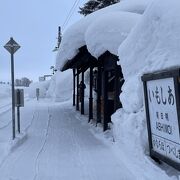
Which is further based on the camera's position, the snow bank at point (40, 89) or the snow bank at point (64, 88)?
the snow bank at point (40, 89)

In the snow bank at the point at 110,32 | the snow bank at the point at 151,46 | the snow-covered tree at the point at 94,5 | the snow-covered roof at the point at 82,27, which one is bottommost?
the snow bank at the point at 151,46

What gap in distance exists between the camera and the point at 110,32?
12398 mm

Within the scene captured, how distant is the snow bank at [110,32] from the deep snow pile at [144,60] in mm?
2703

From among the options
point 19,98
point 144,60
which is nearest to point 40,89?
point 19,98

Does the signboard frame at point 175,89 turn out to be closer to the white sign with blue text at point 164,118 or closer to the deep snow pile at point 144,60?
the white sign with blue text at point 164,118

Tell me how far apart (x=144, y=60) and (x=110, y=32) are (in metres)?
4.52

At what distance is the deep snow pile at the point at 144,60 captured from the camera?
22.2 feet

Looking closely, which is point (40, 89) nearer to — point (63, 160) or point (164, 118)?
point (63, 160)

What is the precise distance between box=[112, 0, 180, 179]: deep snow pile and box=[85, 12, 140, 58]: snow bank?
2703 mm

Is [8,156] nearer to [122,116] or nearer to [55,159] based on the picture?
[55,159]

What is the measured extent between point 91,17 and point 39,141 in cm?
588

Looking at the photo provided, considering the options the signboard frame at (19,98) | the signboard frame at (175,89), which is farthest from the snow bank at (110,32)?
the signboard frame at (175,89)

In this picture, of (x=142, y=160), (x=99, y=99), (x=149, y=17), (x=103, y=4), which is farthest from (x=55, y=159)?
(x=103, y=4)

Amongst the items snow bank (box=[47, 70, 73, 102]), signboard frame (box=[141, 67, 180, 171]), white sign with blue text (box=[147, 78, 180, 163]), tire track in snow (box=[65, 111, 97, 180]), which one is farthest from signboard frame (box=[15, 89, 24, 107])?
snow bank (box=[47, 70, 73, 102])
